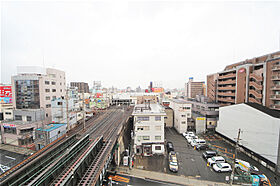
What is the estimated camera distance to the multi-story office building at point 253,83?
19594 mm

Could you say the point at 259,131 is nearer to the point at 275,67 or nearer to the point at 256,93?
the point at 256,93

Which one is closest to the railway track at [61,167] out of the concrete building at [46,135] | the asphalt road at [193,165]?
the concrete building at [46,135]

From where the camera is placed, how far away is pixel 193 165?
1498 centimetres

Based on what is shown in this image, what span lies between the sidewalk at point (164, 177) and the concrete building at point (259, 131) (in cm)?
756

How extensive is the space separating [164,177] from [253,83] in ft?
84.2

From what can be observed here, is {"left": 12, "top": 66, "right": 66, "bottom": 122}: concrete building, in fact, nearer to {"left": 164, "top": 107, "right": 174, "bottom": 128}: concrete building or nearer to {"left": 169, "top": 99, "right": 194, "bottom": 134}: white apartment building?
{"left": 164, "top": 107, "right": 174, "bottom": 128}: concrete building

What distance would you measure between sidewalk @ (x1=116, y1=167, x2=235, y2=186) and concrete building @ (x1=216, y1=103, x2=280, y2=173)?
756cm

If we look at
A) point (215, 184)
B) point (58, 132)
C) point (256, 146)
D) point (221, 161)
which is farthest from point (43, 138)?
point (256, 146)

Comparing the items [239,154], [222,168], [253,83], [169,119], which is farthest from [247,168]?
[253,83]

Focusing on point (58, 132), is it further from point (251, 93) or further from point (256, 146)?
point (251, 93)

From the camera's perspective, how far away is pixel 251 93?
23.0 m

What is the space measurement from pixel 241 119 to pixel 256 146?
14.4 ft

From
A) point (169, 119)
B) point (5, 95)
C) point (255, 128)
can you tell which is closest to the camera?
point (255, 128)

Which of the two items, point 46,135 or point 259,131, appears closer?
point 259,131
